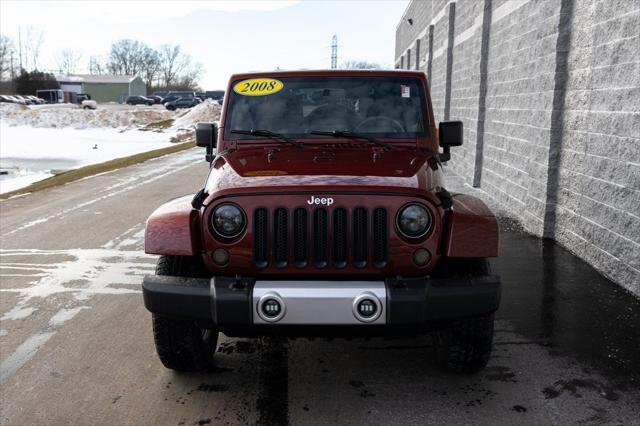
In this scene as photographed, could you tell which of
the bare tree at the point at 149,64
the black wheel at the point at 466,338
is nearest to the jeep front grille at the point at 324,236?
the black wheel at the point at 466,338

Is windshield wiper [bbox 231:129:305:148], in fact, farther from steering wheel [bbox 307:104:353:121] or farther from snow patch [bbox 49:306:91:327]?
snow patch [bbox 49:306:91:327]

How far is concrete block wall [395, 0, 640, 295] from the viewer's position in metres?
6.04

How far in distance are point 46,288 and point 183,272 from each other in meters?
2.92

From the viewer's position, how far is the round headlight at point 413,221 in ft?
11.7

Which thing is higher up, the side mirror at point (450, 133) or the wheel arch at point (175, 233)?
the side mirror at point (450, 133)

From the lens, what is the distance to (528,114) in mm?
9109

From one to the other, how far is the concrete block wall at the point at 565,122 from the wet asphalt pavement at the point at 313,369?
72 centimetres

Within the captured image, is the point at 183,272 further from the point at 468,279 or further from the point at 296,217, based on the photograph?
the point at 468,279

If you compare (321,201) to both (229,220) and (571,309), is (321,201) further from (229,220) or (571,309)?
(571,309)

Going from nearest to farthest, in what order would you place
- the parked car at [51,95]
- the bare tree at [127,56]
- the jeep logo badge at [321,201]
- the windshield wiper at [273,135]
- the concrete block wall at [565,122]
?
the jeep logo badge at [321,201] < the windshield wiper at [273,135] < the concrete block wall at [565,122] < the parked car at [51,95] < the bare tree at [127,56]

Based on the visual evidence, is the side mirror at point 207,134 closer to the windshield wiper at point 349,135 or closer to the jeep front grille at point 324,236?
the windshield wiper at point 349,135

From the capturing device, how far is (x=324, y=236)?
140 inches

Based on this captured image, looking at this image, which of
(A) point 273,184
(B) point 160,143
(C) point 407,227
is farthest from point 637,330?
(B) point 160,143

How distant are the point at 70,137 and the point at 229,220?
3060 cm
